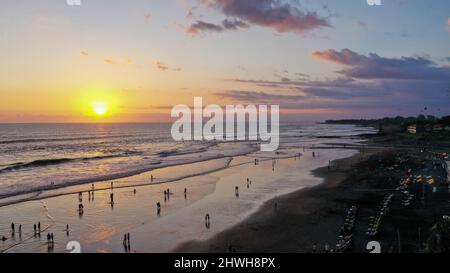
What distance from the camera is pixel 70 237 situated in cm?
2594

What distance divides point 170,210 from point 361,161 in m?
46.2

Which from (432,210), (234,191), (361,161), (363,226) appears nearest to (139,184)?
(234,191)

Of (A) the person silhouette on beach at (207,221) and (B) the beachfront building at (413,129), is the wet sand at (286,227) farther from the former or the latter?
(B) the beachfront building at (413,129)

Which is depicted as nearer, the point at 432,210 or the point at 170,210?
the point at 432,210

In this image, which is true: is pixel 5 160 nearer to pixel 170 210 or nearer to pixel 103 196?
pixel 103 196

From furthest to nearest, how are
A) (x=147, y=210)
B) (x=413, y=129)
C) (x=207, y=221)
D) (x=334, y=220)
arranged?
(x=413, y=129)
(x=147, y=210)
(x=207, y=221)
(x=334, y=220)

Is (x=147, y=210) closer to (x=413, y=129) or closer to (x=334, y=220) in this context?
(x=334, y=220)

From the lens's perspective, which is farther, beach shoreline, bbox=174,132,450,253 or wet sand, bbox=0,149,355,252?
wet sand, bbox=0,149,355,252

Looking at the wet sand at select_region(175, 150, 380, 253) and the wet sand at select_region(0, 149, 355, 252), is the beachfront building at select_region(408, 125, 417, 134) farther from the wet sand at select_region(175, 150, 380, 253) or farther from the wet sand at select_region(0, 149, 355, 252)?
the wet sand at select_region(175, 150, 380, 253)

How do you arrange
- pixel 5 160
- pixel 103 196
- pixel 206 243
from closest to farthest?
pixel 206 243 < pixel 103 196 < pixel 5 160

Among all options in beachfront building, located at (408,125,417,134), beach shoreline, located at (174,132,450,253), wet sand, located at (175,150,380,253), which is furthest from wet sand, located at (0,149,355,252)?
beachfront building, located at (408,125,417,134)

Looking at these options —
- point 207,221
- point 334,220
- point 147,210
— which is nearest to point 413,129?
point 334,220
